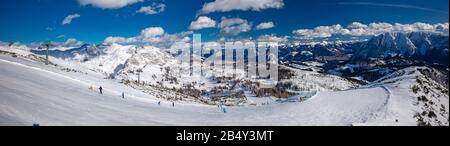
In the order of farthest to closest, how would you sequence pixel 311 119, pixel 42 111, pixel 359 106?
pixel 359 106 → pixel 311 119 → pixel 42 111

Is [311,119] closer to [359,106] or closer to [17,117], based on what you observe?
[359,106]

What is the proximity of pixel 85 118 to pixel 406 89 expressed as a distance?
37.9 m

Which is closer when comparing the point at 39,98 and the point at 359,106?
A: the point at 39,98

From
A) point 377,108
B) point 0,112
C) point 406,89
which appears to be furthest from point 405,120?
point 0,112

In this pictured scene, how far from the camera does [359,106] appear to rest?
38.6 meters
